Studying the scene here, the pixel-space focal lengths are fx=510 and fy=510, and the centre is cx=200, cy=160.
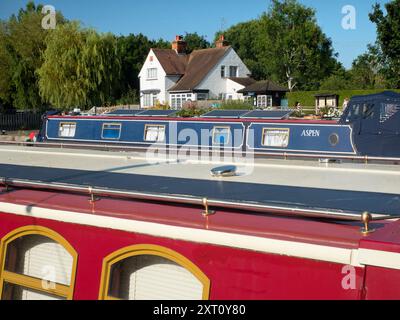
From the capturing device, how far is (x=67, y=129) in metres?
12.4

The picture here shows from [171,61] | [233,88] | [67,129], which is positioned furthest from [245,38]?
[67,129]

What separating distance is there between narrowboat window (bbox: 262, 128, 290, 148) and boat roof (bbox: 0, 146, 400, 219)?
4308 mm

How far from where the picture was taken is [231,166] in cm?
521

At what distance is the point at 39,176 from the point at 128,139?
6.20 meters

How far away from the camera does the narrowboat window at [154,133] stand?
1084 cm

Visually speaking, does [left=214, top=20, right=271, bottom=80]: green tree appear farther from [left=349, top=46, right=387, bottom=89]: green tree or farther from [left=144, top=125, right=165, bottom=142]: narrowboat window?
[left=144, top=125, right=165, bottom=142]: narrowboat window

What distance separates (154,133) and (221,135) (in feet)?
5.07

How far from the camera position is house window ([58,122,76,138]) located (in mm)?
12250

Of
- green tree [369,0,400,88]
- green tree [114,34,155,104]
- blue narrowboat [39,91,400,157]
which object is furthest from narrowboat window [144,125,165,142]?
green tree [114,34,155,104]

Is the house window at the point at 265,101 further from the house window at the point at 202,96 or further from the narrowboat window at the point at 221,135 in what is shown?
the narrowboat window at the point at 221,135

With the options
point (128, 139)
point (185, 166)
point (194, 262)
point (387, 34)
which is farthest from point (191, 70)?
point (194, 262)

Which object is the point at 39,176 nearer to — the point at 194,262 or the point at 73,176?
the point at 73,176

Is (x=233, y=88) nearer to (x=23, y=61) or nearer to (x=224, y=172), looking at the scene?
(x=23, y=61)

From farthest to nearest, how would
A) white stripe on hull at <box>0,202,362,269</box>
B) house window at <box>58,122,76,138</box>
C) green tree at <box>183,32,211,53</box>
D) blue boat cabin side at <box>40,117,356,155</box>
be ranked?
green tree at <box>183,32,211,53</box>
house window at <box>58,122,76,138</box>
blue boat cabin side at <box>40,117,356,155</box>
white stripe on hull at <box>0,202,362,269</box>
